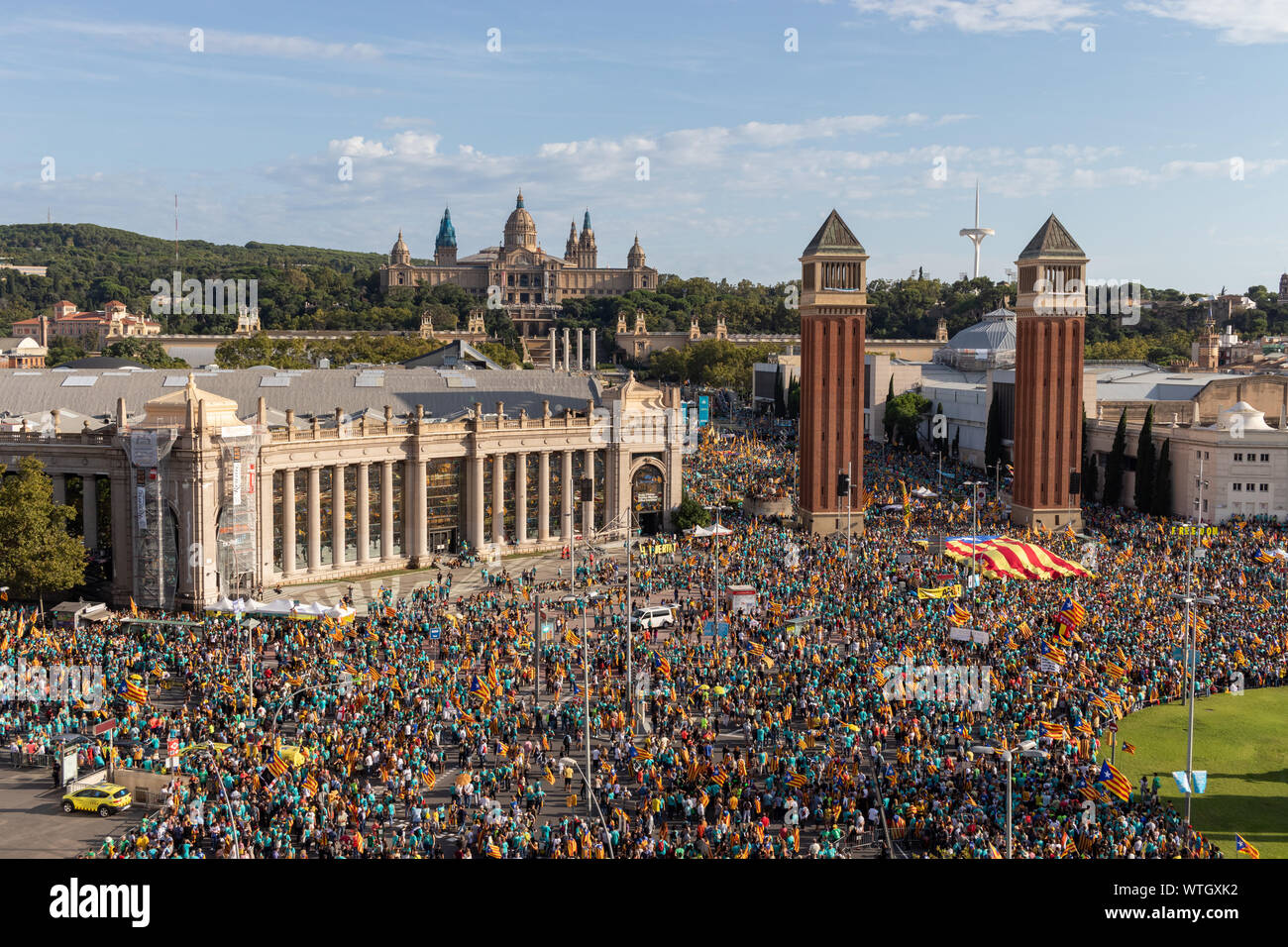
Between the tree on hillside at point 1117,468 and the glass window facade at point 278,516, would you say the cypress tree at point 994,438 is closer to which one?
the tree on hillside at point 1117,468

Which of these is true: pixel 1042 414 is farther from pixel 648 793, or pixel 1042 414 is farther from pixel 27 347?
pixel 27 347

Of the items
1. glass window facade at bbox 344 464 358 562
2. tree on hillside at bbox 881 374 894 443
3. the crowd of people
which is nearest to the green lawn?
the crowd of people

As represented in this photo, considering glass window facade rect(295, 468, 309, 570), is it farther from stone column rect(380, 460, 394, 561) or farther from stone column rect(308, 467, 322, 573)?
stone column rect(380, 460, 394, 561)

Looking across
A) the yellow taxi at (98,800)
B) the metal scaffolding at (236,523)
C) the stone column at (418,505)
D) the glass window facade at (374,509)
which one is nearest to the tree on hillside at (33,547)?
the metal scaffolding at (236,523)

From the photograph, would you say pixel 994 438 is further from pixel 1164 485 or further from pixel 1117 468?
pixel 1164 485

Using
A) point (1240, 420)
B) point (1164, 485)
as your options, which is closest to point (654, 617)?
point (1164, 485)

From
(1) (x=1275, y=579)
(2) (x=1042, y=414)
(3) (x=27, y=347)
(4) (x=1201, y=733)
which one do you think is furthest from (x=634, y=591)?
(3) (x=27, y=347)
